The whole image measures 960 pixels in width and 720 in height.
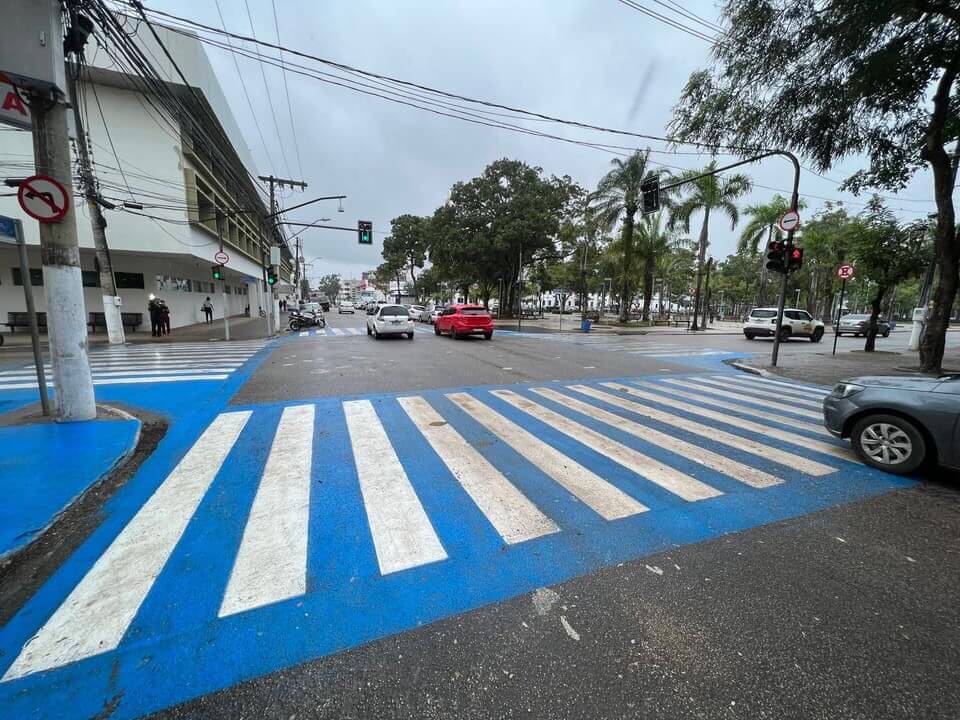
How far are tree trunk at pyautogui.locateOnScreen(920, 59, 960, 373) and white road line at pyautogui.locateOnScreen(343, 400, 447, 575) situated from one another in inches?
531

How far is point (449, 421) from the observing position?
6.16 meters

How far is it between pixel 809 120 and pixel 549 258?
2679cm

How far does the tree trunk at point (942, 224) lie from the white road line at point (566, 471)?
11634 mm

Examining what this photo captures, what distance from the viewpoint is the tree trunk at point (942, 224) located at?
8.98 m

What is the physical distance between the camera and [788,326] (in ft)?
76.1

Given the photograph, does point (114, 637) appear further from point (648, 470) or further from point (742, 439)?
point (742, 439)

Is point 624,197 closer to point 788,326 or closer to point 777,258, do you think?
point 788,326

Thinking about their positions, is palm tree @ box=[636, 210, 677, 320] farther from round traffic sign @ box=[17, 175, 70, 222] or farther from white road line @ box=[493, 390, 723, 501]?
round traffic sign @ box=[17, 175, 70, 222]

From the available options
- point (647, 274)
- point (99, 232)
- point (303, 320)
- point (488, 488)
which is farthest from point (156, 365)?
point (647, 274)

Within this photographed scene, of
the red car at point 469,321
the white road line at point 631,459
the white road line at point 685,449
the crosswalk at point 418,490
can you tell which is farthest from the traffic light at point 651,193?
the white road line at point 631,459

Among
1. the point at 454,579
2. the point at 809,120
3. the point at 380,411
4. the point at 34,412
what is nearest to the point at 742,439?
the point at 454,579

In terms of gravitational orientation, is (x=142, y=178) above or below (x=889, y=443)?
above

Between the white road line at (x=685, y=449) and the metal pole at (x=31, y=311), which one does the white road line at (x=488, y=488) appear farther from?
the metal pole at (x=31, y=311)

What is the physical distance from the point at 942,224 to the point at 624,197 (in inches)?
796
